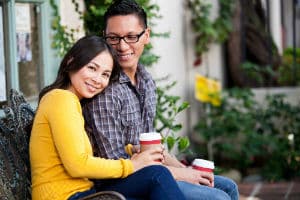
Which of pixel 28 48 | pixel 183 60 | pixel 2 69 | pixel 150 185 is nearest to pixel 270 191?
pixel 183 60

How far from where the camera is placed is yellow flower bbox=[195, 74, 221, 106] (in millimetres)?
7176

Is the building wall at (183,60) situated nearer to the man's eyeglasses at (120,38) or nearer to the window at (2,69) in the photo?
the window at (2,69)

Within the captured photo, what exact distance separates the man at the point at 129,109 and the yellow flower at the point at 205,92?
3396 mm

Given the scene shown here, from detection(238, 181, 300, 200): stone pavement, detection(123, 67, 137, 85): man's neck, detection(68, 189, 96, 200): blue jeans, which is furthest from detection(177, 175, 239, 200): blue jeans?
detection(238, 181, 300, 200): stone pavement

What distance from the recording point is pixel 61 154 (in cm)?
304

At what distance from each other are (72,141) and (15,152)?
0.38 m

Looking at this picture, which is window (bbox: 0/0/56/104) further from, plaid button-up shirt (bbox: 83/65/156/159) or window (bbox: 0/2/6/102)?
plaid button-up shirt (bbox: 83/65/156/159)

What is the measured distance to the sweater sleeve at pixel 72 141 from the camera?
303cm

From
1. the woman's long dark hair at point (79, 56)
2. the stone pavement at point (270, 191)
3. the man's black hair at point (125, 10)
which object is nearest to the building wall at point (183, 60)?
the stone pavement at point (270, 191)

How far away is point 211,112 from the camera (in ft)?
23.8

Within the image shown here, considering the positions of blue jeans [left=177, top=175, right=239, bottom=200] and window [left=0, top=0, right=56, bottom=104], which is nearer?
blue jeans [left=177, top=175, right=239, bottom=200]

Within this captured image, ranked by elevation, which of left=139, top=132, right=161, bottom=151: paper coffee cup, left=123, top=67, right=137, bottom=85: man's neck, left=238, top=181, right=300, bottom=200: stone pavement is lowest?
left=238, top=181, right=300, bottom=200: stone pavement

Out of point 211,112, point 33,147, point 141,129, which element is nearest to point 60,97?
point 33,147

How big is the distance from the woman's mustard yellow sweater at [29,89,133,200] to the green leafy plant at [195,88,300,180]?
3.92 m
